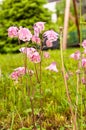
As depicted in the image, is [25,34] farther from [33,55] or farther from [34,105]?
[34,105]

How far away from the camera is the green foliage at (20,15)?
14.5 meters

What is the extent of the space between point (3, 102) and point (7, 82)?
2.61 ft

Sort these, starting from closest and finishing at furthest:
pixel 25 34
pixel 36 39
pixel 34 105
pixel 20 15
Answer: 1. pixel 25 34
2. pixel 36 39
3. pixel 34 105
4. pixel 20 15

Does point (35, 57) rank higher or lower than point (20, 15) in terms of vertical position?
higher

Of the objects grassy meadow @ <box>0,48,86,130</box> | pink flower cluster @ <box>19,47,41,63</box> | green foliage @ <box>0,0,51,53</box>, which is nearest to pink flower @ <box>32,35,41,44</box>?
pink flower cluster @ <box>19,47,41,63</box>

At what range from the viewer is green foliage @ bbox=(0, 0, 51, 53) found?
14508 mm

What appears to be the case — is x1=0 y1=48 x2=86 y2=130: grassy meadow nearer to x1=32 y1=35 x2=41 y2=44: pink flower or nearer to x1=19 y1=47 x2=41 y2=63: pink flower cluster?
x1=19 y1=47 x2=41 y2=63: pink flower cluster

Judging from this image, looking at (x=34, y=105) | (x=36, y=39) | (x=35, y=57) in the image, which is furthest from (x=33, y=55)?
(x=34, y=105)

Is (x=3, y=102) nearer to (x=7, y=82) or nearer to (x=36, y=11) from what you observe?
(x=7, y=82)

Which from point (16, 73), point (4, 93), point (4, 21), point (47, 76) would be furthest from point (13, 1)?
point (16, 73)

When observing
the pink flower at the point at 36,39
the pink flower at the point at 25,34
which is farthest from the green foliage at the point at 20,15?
the pink flower at the point at 25,34

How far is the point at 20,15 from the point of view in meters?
14.9

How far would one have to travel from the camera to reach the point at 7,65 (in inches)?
246

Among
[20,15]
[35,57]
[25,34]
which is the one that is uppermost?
[25,34]
